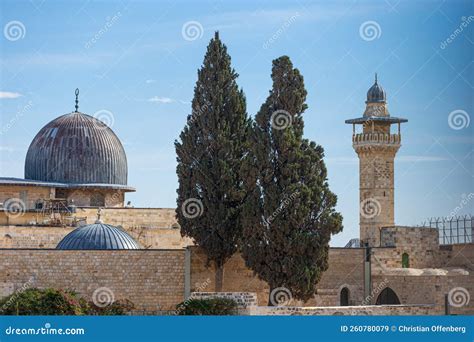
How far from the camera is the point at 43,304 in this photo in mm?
27266

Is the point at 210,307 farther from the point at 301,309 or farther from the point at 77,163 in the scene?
the point at 77,163

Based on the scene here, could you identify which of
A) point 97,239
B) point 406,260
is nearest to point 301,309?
point 97,239

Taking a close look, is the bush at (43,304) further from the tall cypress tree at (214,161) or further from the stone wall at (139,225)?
the stone wall at (139,225)

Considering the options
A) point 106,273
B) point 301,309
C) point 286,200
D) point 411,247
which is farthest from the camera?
point 411,247

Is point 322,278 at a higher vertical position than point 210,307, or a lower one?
higher

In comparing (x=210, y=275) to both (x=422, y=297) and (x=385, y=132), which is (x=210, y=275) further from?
(x=385, y=132)

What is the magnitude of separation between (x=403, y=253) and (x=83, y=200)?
10.7m

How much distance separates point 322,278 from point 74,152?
10.9m

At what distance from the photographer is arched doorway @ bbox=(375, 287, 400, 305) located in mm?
33397

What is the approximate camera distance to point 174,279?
103 ft

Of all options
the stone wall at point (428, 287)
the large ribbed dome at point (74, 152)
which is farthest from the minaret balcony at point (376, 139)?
the stone wall at point (428, 287)

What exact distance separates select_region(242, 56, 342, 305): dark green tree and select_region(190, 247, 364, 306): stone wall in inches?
39.1

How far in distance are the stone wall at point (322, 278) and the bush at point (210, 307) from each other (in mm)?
2364

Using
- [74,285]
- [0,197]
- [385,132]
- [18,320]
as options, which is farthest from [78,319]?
[385,132]
